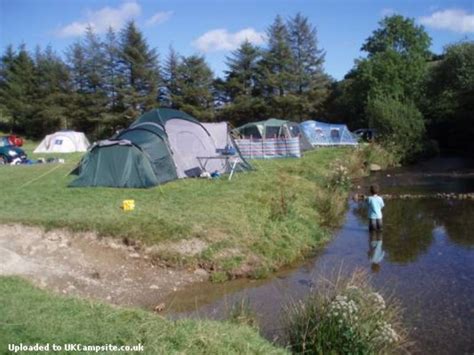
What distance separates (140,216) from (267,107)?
40.4 m

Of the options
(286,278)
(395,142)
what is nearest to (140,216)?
(286,278)

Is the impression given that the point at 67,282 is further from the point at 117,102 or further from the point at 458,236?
the point at 117,102

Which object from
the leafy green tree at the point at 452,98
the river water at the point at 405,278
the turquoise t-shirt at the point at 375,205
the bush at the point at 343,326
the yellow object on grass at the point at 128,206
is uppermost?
the leafy green tree at the point at 452,98

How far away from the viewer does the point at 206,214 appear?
38.3ft

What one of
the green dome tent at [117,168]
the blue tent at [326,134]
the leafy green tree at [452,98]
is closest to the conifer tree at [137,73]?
the blue tent at [326,134]

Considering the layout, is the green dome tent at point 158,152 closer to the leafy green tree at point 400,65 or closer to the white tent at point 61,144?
the white tent at point 61,144

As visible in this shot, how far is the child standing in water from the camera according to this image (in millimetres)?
13234

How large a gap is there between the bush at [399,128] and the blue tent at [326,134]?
102 inches

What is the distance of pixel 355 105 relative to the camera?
1906 inches

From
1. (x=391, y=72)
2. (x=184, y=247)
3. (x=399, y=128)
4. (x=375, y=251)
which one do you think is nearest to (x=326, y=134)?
(x=399, y=128)

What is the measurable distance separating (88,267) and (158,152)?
25.0ft

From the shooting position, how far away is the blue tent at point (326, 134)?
3666 centimetres

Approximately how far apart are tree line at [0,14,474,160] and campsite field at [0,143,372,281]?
1255 inches

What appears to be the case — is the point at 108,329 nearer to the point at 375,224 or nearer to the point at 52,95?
the point at 375,224
